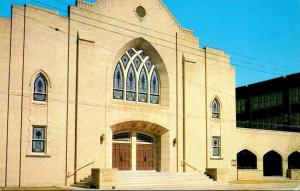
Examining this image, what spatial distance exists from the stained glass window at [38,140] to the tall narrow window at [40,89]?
73.7 inches

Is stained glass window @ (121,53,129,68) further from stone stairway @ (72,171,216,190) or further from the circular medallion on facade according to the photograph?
stone stairway @ (72,171,216,190)

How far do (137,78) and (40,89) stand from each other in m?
7.88

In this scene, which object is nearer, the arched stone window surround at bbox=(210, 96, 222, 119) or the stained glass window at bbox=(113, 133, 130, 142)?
the stained glass window at bbox=(113, 133, 130, 142)

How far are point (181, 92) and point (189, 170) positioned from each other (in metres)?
5.82

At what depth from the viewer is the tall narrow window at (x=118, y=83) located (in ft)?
109

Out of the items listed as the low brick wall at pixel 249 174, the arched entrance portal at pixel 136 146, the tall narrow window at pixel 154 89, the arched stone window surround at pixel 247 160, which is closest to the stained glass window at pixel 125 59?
the tall narrow window at pixel 154 89

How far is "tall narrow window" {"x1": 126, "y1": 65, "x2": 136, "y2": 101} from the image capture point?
111ft

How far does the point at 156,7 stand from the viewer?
3575cm

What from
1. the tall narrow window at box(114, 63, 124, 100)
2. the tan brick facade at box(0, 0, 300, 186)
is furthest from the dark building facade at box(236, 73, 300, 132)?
the tall narrow window at box(114, 63, 124, 100)

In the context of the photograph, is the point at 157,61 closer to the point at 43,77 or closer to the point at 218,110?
the point at 218,110

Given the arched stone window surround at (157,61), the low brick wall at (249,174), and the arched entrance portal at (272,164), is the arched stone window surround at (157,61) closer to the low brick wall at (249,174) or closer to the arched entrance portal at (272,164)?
the low brick wall at (249,174)

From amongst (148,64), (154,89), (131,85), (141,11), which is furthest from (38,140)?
(141,11)

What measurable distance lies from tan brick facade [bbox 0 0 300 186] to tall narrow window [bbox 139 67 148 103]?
0.62 m

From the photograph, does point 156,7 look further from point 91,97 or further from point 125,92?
point 91,97
